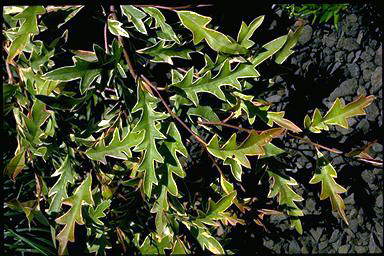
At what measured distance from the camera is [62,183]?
175 cm

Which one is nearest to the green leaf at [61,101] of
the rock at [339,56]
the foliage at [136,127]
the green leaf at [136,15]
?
the foliage at [136,127]

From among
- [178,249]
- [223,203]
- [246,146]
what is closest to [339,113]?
[246,146]

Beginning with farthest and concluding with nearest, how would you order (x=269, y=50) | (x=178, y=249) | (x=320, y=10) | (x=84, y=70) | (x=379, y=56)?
(x=379, y=56), (x=320, y=10), (x=178, y=249), (x=269, y=50), (x=84, y=70)

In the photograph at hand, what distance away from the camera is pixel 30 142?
1708 mm

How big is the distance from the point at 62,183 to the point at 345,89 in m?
1.12

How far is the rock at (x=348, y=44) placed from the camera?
2115 millimetres

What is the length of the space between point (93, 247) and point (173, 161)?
19.1 inches

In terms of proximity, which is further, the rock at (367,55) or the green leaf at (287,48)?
the rock at (367,55)

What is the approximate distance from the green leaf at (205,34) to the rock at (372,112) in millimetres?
757

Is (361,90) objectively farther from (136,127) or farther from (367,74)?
(136,127)

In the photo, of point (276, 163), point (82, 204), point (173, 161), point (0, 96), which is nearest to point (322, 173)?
point (276, 163)

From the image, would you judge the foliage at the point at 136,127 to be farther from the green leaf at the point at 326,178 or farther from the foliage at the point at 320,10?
the foliage at the point at 320,10

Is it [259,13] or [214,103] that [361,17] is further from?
[214,103]

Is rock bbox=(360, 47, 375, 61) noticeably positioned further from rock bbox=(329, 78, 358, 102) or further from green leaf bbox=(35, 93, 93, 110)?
green leaf bbox=(35, 93, 93, 110)
